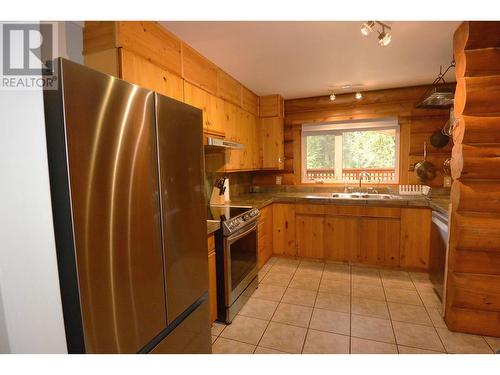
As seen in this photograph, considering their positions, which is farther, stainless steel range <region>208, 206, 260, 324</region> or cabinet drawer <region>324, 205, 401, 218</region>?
cabinet drawer <region>324, 205, 401, 218</region>

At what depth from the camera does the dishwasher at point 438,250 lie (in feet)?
7.27

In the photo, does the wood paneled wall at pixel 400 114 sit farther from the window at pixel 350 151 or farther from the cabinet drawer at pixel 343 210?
the cabinet drawer at pixel 343 210

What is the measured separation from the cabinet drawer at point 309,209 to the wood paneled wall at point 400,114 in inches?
48.9

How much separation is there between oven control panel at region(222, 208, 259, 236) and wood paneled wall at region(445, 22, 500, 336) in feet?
5.31

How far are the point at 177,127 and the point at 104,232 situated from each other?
25.0 inches

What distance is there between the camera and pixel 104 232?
93 centimetres

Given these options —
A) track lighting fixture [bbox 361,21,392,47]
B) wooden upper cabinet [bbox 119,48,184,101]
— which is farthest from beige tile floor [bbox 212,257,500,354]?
track lighting fixture [bbox 361,21,392,47]

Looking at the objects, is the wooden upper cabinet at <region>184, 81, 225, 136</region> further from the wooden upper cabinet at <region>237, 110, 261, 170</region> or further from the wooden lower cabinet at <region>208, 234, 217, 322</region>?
the wooden lower cabinet at <region>208, 234, 217, 322</region>

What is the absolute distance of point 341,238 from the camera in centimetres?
326

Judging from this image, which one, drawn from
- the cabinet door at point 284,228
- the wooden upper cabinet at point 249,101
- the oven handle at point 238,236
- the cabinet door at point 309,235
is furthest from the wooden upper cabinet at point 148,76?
the cabinet door at point 309,235

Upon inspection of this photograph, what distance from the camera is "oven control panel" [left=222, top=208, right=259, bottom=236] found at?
203 cm

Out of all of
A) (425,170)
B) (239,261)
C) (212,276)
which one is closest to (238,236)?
(239,261)
